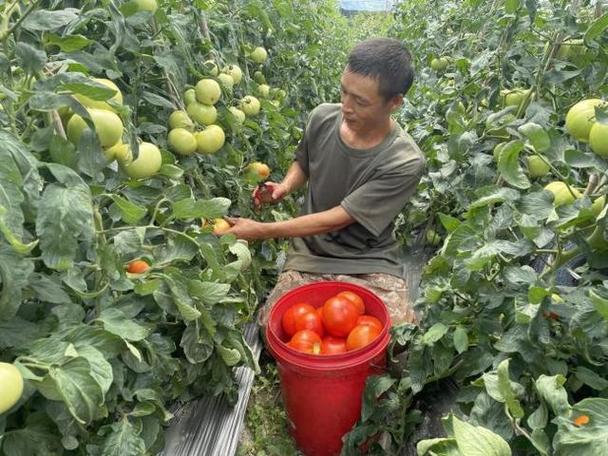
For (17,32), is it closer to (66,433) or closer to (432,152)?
(66,433)

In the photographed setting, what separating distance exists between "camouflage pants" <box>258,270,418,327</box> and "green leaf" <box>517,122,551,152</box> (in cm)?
119

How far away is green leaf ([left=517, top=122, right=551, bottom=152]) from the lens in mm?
1060

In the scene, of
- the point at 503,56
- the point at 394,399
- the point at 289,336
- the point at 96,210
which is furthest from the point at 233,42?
the point at 394,399

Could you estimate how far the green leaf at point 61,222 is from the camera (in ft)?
2.78

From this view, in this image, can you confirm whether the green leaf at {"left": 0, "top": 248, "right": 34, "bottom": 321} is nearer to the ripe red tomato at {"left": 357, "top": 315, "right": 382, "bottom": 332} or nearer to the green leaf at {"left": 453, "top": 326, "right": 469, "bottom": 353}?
the green leaf at {"left": 453, "top": 326, "right": 469, "bottom": 353}

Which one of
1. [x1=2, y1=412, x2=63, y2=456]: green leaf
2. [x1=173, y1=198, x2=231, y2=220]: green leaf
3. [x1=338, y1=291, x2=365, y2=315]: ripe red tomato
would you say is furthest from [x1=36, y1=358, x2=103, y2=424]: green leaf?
[x1=338, y1=291, x2=365, y2=315]: ripe red tomato

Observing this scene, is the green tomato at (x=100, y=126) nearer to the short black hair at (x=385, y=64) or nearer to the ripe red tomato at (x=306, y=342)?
the ripe red tomato at (x=306, y=342)

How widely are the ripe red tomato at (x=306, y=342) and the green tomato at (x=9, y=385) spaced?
117 cm

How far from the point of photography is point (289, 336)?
6.64 feet

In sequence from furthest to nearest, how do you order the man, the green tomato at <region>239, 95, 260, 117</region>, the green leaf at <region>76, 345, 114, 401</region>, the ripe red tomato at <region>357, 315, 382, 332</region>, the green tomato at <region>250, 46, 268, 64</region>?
the green tomato at <region>250, 46, 268, 64</region>
the green tomato at <region>239, 95, 260, 117</region>
the man
the ripe red tomato at <region>357, 315, 382, 332</region>
the green leaf at <region>76, 345, 114, 401</region>

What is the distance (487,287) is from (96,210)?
0.95 m

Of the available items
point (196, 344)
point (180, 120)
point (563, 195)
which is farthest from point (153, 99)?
point (563, 195)

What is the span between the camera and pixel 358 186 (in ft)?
7.57

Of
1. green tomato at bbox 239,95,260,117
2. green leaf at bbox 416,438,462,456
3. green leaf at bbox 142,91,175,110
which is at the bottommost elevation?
green tomato at bbox 239,95,260,117
